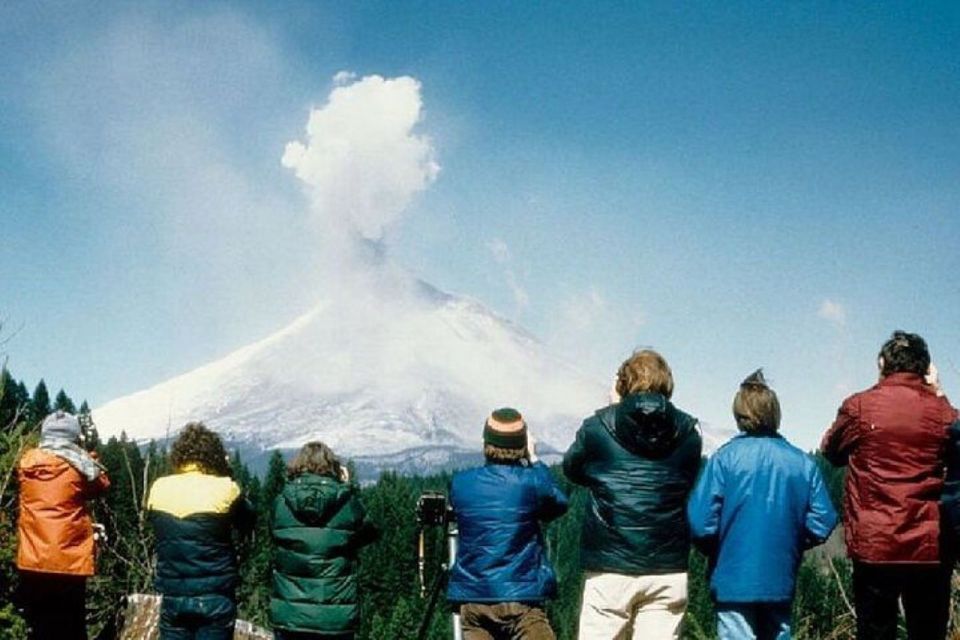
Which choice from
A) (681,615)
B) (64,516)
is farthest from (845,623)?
(64,516)

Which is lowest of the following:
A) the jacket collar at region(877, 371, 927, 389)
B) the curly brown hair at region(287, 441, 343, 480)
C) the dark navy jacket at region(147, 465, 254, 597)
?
the dark navy jacket at region(147, 465, 254, 597)

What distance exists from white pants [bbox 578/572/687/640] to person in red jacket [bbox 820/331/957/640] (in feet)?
3.27

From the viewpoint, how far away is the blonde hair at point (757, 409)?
4.97m

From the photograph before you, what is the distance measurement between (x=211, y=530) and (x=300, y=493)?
0.63 metres

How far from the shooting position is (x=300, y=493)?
5.51m

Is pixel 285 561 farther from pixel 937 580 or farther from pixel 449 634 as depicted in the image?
pixel 449 634

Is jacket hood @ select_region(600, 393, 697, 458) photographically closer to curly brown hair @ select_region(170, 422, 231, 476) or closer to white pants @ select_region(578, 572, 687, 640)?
white pants @ select_region(578, 572, 687, 640)

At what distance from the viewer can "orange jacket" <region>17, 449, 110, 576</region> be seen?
6383mm

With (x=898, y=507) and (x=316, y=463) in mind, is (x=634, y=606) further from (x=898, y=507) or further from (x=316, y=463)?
(x=316, y=463)

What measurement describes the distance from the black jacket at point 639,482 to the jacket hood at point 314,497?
148 centimetres

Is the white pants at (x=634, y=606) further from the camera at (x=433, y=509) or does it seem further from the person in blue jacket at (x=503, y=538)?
the camera at (x=433, y=509)

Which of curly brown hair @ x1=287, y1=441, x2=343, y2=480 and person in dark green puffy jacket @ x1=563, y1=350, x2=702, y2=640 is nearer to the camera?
person in dark green puffy jacket @ x1=563, y1=350, x2=702, y2=640

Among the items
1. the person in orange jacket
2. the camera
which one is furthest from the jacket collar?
the person in orange jacket

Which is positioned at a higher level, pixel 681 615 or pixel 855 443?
pixel 855 443
